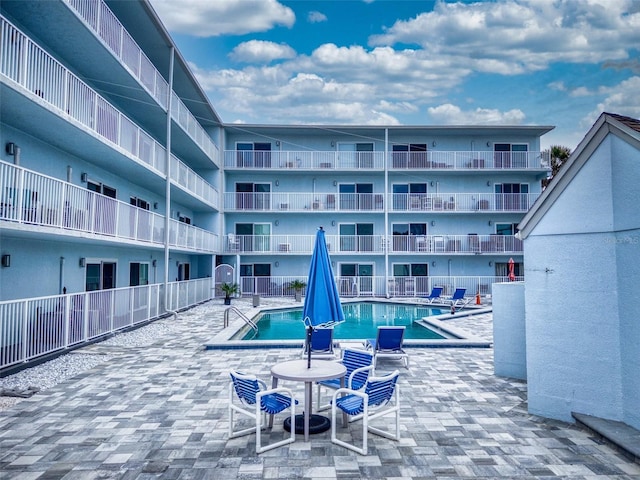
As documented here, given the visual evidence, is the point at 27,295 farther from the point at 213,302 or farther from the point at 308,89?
the point at 308,89

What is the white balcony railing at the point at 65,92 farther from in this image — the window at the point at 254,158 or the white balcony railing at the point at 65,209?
the window at the point at 254,158

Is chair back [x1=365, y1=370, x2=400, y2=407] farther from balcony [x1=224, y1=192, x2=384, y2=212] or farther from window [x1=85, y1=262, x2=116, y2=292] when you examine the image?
balcony [x1=224, y1=192, x2=384, y2=212]

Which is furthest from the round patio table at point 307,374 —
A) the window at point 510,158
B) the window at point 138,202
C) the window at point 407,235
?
the window at point 510,158

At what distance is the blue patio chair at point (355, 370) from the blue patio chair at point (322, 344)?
2.62m

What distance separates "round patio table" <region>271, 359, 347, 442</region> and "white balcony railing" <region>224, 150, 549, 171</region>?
795 inches

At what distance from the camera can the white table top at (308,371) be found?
4645 mm

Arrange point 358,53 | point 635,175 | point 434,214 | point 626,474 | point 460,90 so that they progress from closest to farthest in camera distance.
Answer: point 626,474
point 635,175
point 434,214
point 358,53
point 460,90

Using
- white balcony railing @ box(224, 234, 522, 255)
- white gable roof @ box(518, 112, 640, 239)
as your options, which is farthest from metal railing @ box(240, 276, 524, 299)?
white gable roof @ box(518, 112, 640, 239)

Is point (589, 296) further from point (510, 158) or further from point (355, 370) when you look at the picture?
point (510, 158)

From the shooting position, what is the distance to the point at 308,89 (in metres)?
35.0

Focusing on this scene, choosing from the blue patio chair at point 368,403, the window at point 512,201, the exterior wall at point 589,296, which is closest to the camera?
the blue patio chair at point 368,403

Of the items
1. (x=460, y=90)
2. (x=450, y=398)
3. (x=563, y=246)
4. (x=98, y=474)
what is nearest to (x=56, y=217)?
(x=98, y=474)

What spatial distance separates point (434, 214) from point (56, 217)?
67.5ft

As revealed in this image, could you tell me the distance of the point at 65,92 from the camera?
9.17m
